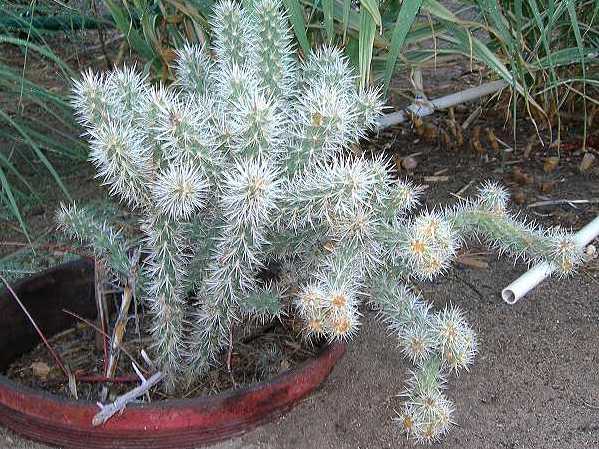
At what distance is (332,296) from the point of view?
128cm

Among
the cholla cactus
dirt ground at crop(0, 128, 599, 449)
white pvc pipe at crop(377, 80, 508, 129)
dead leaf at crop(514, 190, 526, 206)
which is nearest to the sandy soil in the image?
dirt ground at crop(0, 128, 599, 449)

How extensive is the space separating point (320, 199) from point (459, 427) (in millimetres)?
553

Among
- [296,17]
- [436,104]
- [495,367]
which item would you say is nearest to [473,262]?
[495,367]

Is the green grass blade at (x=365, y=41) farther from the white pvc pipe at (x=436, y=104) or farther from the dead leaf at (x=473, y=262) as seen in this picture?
the white pvc pipe at (x=436, y=104)

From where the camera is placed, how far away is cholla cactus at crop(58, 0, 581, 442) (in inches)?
51.2

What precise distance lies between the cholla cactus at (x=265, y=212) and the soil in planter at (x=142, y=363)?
0.23ft

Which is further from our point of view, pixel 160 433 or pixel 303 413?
pixel 303 413

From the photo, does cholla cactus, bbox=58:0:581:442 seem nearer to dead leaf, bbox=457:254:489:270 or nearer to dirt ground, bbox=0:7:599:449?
dirt ground, bbox=0:7:599:449

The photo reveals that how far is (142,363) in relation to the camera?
167 centimetres

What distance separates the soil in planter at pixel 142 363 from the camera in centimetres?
160

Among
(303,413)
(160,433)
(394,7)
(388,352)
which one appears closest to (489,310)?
(388,352)

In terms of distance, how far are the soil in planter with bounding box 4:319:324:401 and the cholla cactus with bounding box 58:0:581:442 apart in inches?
2.8

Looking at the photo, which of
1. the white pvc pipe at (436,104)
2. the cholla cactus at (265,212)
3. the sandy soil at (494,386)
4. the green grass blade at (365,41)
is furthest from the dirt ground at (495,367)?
the green grass blade at (365,41)

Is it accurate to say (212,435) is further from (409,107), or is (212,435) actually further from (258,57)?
(409,107)
